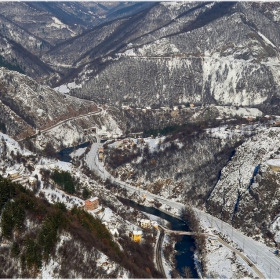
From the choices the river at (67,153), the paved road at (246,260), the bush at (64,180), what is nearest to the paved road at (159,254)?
the paved road at (246,260)

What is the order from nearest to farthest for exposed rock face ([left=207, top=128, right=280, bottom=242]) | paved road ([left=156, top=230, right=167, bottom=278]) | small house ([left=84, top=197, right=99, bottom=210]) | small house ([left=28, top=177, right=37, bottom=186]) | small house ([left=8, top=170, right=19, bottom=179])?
paved road ([left=156, top=230, right=167, bottom=278]), small house ([left=84, top=197, right=99, bottom=210]), exposed rock face ([left=207, top=128, right=280, bottom=242]), small house ([left=28, top=177, right=37, bottom=186]), small house ([left=8, top=170, right=19, bottom=179])

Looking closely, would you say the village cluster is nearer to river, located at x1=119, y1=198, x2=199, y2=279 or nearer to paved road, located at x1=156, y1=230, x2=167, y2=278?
paved road, located at x1=156, y1=230, x2=167, y2=278

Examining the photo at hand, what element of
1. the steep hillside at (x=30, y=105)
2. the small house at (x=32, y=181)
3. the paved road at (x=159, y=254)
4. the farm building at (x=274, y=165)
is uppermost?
the steep hillside at (x=30, y=105)

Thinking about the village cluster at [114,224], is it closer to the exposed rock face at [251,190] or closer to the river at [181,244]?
the river at [181,244]

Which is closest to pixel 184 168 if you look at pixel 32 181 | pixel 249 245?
pixel 249 245

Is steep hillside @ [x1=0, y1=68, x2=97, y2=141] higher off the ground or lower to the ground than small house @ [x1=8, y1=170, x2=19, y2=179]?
higher

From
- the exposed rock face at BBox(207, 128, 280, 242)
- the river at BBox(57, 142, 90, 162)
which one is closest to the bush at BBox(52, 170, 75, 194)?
the exposed rock face at BBox(207, 128, 280, 242)

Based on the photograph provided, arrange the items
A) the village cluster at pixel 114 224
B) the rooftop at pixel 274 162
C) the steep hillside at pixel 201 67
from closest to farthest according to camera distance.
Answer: the village cluster at pixel 114 224 → the rooftop at pixel 274 162 → the steep hillside at pixel 201 67

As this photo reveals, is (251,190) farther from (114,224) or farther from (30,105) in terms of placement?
(30,105)
